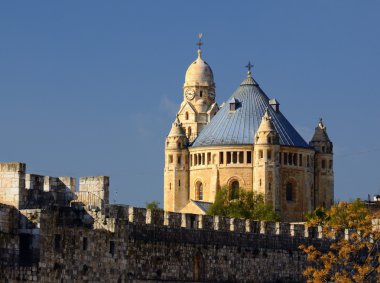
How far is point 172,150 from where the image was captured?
15025 cm

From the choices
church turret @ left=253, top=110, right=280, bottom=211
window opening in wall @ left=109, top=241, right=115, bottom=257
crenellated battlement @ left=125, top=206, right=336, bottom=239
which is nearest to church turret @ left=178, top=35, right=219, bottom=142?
church turret @ left=253, top=110, right=280, bottom=211

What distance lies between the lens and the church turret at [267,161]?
14050cm

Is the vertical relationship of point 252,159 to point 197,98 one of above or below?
below

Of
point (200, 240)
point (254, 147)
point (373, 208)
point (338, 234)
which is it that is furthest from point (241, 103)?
point (200, 240)

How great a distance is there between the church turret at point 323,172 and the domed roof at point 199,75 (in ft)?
72.3

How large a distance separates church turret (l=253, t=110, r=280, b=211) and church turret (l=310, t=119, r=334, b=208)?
809 cm

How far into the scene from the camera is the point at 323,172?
149000mm

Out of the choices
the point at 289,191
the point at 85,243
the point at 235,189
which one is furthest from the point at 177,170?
the point at 85,243

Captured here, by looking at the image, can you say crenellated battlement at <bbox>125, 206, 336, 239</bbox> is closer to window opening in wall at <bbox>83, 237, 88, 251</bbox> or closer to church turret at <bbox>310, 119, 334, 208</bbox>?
window opening in wall at <bbox>83, 237, 88, 251</bbox>

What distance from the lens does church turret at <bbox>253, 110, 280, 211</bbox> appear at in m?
140

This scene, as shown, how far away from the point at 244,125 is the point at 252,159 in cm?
402

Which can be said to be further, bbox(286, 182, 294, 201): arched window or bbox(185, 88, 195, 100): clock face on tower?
bbox(185, 88, 195, 100): clock face on tower

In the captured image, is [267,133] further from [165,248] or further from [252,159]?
[165,248]

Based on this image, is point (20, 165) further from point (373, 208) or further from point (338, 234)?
point (373, 208)
